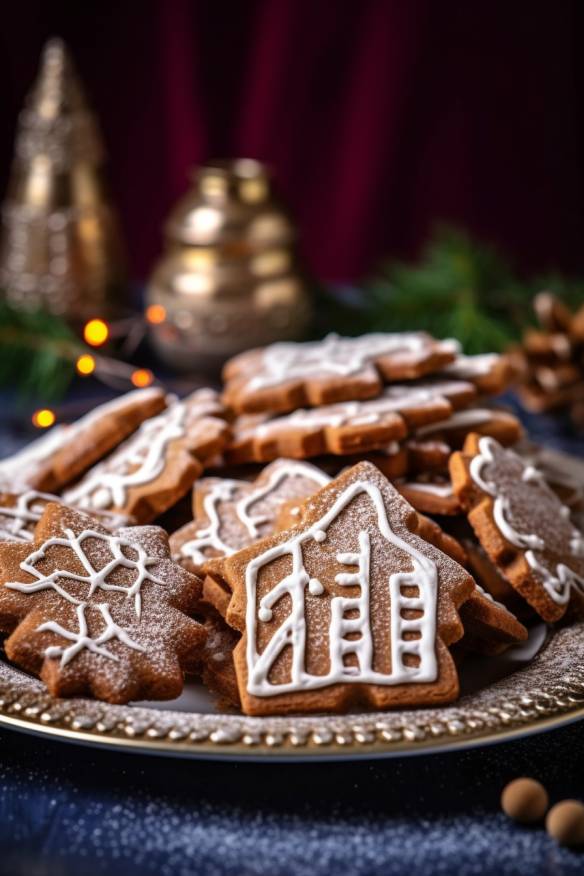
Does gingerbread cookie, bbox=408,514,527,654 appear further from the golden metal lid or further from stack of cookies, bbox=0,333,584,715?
the golden metal lid

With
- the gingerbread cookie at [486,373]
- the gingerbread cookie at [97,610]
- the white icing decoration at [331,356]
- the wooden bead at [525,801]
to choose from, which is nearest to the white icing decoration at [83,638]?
the gingerbread cookie at [97,610]

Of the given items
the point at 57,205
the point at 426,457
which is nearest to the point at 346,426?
the point at 426,457

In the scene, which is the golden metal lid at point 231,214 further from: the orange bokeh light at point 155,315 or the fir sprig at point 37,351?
the fir sprig at point 37,351

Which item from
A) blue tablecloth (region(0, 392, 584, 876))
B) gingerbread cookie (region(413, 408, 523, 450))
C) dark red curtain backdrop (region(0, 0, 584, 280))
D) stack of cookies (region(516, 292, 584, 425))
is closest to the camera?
blue tablecloth (region(0, 392, 584, 876))

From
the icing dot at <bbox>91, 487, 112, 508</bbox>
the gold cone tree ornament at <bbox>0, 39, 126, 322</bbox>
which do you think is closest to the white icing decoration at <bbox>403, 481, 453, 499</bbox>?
the icing dot at <bbox>91, 487, 112, 508</bbox>

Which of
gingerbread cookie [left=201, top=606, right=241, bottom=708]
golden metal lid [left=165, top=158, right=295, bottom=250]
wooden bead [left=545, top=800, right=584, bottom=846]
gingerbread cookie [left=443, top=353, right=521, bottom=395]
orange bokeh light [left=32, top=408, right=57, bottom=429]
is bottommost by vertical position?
wooden bead [left=545, top=800, right=584, bottom=846]

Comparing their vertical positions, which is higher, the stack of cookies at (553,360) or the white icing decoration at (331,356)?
the white icing decoration at (331,356)

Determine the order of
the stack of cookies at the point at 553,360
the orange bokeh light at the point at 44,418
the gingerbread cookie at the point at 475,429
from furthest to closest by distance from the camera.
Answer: the stack of cookies at the point at 553,360 < the orange bokeh light at the point at 44,418 < the gingerbread cookie at the point at 475,429

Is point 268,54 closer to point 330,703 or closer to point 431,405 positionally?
point 431,405
